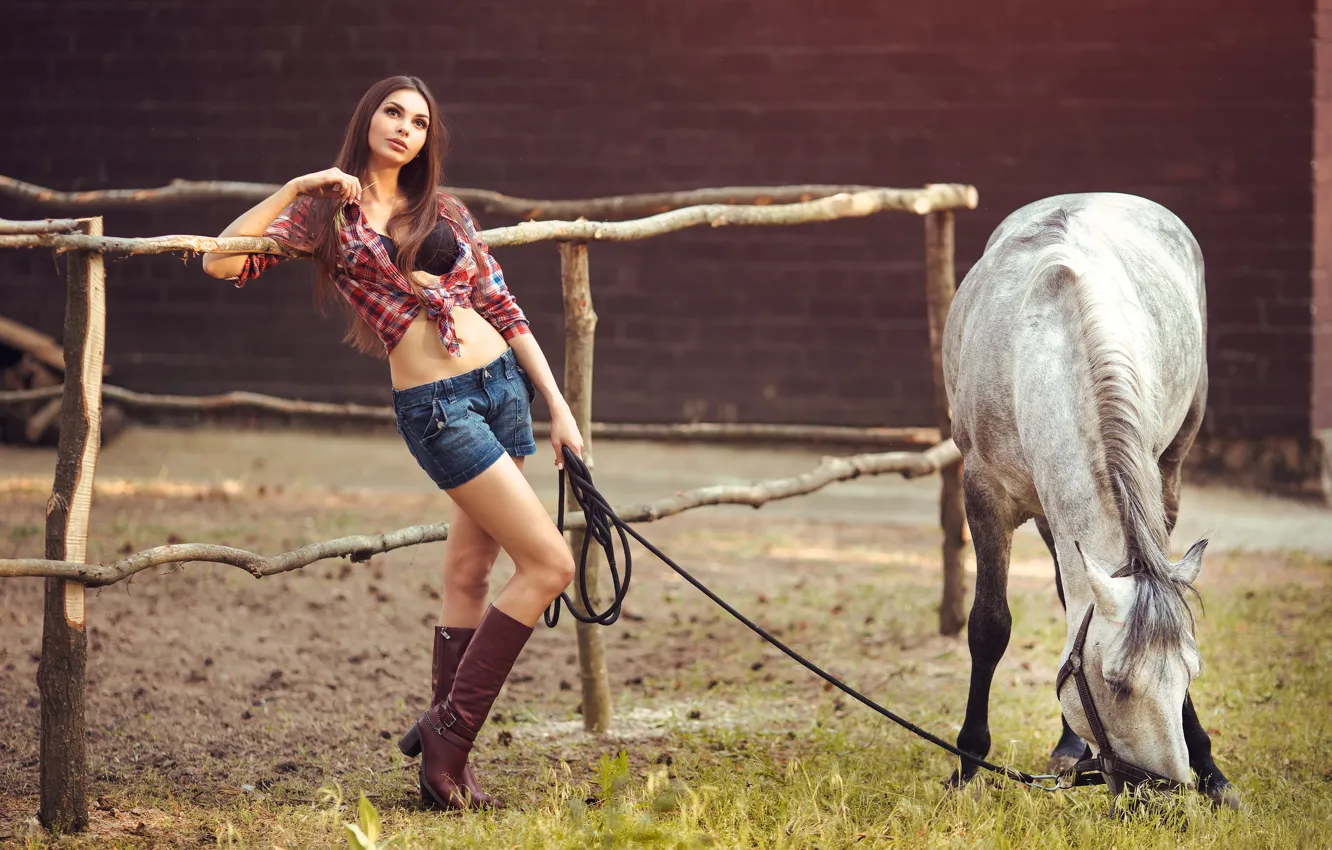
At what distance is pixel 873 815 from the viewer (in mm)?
3006

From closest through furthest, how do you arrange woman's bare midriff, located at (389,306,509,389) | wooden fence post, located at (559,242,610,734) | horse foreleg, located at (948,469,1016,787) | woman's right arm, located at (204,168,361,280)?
woman's right arm, located at (204,168,361,280), woman's bare midriff, located at (389,306,509,389), horse foreleg, located at (948,469,1016,787), wooden fence post, located at (559,242,610,734)

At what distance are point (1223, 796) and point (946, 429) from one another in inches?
85.3

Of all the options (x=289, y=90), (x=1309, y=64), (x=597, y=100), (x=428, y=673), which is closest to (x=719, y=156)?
(x=597, y=100)

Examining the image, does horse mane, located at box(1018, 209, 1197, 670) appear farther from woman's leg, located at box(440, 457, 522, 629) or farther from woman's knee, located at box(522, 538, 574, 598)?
woman's leg, located at box(440, 457, 522, 629)

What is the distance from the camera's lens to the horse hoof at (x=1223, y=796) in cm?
285

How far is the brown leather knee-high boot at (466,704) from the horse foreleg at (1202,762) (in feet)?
4.78

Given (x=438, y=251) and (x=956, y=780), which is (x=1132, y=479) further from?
(x=438, y=251)

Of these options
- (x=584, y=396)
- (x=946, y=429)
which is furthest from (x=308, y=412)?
(x=946, y=429)

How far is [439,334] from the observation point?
2.82 metres

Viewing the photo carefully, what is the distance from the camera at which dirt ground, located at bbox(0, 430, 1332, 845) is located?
359cm

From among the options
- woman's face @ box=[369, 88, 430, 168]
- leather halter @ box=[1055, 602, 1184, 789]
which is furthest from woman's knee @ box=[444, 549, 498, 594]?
leather halter @ box=[1055, 602, 1184, 789]

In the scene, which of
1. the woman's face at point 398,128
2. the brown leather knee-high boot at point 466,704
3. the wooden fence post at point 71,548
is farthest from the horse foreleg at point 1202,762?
the wooden fence post at point 71,548

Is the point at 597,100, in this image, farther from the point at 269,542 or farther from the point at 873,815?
the point at 873,815

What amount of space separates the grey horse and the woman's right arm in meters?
1.44
